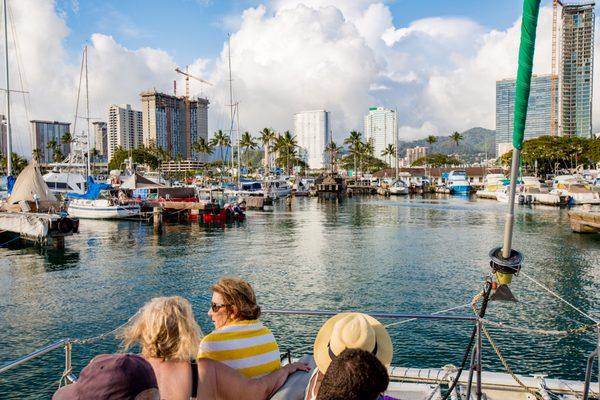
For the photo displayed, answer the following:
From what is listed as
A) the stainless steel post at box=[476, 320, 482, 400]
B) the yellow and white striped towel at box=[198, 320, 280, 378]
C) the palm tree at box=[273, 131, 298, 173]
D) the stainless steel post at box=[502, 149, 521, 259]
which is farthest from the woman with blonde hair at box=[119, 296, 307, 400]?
the palm tree at box=[273, 131, 298, 173]

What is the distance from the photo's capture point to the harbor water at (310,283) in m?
12.6

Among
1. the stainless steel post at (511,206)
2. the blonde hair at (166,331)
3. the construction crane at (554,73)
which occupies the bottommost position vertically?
the blonde hair at (166,331)

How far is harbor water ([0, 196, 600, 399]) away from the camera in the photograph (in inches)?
497

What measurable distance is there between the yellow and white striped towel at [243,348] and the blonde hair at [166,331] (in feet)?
1.14

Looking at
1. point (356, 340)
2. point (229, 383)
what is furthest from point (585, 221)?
point (356, 340)

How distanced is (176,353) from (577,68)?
214703mm

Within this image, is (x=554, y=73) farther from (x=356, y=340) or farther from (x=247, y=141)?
(x=356, y=340)

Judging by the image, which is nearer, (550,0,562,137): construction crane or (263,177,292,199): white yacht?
(263,177,292,199): white yacht

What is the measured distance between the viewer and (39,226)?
30.9m

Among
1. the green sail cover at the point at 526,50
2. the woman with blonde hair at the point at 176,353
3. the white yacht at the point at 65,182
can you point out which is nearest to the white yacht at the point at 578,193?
the white yacht at the point at 65,182

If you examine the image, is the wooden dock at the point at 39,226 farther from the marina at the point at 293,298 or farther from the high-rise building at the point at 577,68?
the high-rise building at the point at 577,68

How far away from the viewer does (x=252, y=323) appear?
4051 millimetres

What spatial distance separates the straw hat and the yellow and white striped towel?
122 cm

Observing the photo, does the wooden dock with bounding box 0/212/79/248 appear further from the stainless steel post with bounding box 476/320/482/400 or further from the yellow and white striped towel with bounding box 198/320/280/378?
the stainless steel post with bounding box 476/320/482/400
